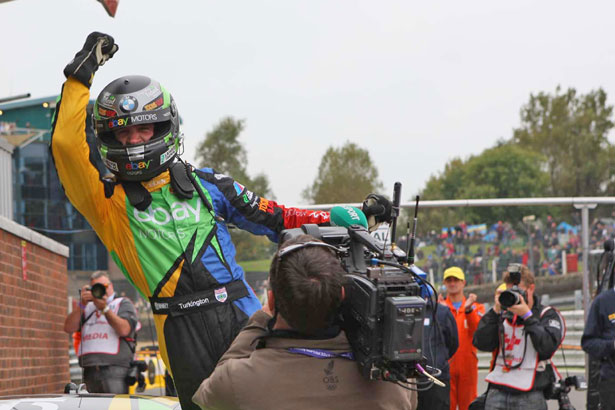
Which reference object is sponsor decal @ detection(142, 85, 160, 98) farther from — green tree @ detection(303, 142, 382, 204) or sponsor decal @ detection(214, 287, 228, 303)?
green tree @ detection(303, 142, 382, 204)

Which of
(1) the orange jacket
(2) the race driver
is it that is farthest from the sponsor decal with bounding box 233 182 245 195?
(1) the orange jacket

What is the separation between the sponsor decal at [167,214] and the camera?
361 cm

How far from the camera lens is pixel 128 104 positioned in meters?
3.58

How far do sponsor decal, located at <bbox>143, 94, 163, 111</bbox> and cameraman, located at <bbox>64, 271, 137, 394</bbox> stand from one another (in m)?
5.53

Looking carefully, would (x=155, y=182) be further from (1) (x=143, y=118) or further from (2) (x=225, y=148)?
(2) (x=225, y=148)

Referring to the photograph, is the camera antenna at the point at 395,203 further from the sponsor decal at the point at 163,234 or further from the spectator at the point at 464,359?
the spectator at the point at 464,359

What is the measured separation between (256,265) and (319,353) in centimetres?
753

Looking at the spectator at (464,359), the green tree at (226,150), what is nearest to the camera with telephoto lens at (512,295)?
the spectator at (464,359)

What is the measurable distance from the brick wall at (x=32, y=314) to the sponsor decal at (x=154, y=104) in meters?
4.45

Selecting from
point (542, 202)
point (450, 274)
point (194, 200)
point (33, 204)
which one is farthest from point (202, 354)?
point (33, 204)

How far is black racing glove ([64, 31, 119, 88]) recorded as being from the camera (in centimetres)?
358

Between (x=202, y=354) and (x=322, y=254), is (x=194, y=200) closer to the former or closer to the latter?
(x=202, y=354)

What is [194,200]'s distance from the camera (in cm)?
370

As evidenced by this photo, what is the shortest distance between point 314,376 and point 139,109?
1395 mm
